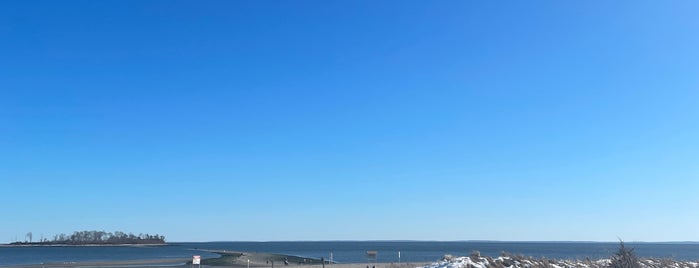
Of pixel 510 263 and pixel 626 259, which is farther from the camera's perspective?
pixel 510 263

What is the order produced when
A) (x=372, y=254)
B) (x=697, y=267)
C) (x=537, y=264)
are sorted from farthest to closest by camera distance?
(x=372, y=254), (x=697, y=267), (x=537, y=264)

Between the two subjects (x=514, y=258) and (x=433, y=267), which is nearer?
(x=433, y=267)

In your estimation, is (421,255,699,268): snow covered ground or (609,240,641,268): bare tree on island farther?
(609,240,641,268): bare tree on island

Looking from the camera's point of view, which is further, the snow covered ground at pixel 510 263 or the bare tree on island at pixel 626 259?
the bare tree on island at pixel 626 259

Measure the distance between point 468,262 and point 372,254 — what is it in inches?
1152

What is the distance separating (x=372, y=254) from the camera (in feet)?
169

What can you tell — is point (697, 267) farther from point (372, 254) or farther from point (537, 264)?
point (372, 254)

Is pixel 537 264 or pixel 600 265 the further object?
pixel 600 265

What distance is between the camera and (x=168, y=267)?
210ft

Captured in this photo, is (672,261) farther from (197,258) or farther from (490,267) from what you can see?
(197,258)

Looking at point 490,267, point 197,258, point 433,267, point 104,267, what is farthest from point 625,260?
point 104,267

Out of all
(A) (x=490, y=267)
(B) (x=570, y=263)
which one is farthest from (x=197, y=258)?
(B) (x=570, y=263)

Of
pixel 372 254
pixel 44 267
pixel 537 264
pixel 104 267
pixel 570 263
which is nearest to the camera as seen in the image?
pixel 537 264

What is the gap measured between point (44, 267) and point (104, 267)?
647 centimetres
